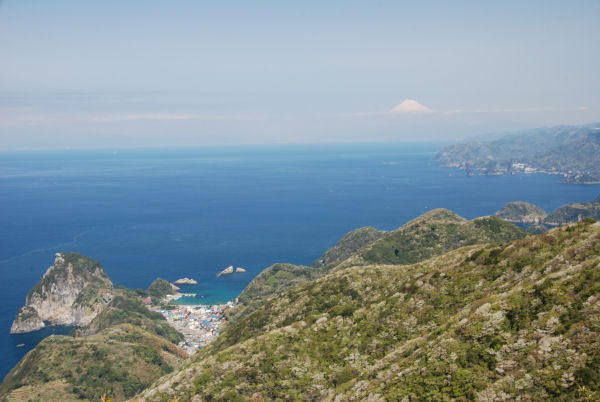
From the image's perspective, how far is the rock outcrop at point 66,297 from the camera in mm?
146000

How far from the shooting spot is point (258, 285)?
157m

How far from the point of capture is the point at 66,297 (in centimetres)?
15388

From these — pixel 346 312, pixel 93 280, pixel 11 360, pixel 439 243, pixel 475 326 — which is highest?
pixel 475 326

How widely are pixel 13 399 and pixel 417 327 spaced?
272 ft

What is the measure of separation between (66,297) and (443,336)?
558 ft

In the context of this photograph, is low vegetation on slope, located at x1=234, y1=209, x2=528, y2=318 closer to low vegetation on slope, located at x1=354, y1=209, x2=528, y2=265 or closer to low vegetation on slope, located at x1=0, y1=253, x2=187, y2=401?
low vegetation on slope, located at x1=354, y1=209, x2=528, y2=265

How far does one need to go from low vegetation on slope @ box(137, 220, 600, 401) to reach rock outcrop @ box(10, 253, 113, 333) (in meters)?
115

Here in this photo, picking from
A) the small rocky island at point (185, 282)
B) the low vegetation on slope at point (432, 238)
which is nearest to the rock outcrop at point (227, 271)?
the small rocky island at point (185, 282)

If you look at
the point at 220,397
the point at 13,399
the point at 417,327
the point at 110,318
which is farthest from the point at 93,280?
the point at 417,327

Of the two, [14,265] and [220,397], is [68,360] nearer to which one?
[220,397]

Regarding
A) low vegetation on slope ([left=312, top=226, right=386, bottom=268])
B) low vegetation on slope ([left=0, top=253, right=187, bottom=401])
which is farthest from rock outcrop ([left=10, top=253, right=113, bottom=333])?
low vegetation on slope ([left=312, top=226, right=386, bottom=268])

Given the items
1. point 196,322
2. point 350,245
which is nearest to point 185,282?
point 196,322

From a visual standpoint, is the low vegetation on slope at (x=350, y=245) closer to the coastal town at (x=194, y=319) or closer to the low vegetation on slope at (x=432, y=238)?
the low vegetation on slope at (x=432, y=238)

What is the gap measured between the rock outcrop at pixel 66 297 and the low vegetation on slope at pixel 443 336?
115m
